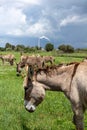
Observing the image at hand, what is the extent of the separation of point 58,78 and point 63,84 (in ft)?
0.80

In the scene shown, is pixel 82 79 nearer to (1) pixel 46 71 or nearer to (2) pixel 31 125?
(1) pixel 46 71

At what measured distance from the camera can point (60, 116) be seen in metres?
12.4

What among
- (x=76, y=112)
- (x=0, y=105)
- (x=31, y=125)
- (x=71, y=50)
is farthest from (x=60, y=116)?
(x=71, y=50)

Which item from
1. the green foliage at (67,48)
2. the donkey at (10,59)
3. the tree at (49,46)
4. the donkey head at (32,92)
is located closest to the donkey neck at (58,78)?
the donkey head at (32,92)

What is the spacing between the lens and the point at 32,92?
9.14 metres

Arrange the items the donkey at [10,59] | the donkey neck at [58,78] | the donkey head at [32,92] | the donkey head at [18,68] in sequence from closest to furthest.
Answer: the donkey neck at [58,78], the donkey head at [32,92], the donkey head at [18,68], the donkey at [10,59]

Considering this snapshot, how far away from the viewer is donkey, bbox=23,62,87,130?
8398 mm

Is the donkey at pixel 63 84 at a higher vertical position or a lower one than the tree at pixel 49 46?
higher

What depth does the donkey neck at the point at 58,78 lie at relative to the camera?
29.0 feet

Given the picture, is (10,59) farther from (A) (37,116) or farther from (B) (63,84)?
(B) (63,84)

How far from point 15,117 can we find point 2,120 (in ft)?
2.15

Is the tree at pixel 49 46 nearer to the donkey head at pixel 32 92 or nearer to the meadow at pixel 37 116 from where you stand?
the meadow at pixel 37 116

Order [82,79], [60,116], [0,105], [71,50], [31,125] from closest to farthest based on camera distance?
[82,79], [31,125], [60,116], [0,105], [71,50]

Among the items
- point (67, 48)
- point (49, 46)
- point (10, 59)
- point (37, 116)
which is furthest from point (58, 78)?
point (49, 46)
